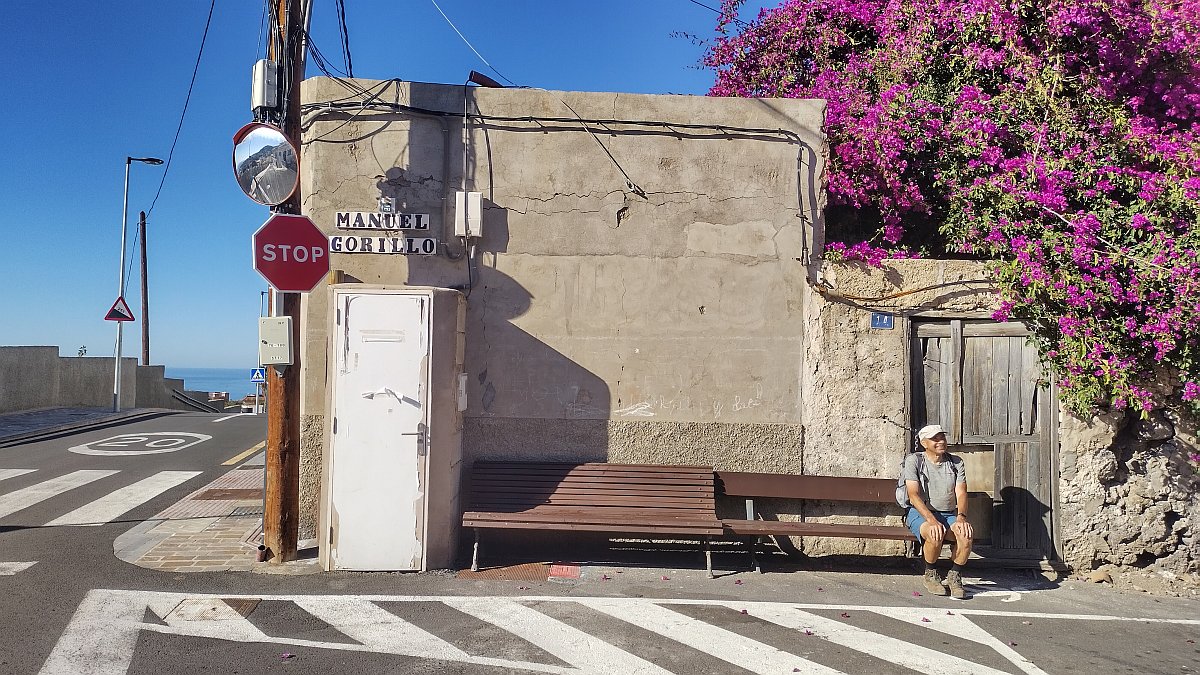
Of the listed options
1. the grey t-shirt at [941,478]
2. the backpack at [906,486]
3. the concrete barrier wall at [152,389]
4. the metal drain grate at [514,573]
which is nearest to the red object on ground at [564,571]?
the metal drain grate at [514,573]

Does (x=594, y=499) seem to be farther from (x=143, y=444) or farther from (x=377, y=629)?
(x=143, y=444)

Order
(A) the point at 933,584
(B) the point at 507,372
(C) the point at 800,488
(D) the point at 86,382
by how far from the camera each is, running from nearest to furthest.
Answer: (A) the point at 933,584, (C) the point at 800,488, (B) the point at 507,372, (D) the point at 86,382

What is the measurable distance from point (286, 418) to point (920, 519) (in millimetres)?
5569

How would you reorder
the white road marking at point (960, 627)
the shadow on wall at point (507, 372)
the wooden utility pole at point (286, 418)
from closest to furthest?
the white road marking at point (960, 627) → the wooden utility pole at point (286, 418) → the shadow on wall at point (507, 372)

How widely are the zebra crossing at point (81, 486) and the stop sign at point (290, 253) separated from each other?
373cm

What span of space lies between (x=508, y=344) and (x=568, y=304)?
0.72 meters

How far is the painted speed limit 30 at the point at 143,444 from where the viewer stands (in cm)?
1341

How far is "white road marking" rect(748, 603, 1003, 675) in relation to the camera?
4883 millimetres

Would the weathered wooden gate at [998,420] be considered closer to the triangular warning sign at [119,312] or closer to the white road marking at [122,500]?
the white road marking at [122,500]

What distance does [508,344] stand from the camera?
7.82 meters

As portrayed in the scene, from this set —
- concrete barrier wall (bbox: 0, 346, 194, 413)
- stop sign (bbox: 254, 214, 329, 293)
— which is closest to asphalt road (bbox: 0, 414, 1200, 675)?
stop sign (bbox: 254, 214, 329, 293)

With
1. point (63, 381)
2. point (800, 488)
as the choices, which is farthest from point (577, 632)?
point (63, 381)

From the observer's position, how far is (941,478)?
6652 mm

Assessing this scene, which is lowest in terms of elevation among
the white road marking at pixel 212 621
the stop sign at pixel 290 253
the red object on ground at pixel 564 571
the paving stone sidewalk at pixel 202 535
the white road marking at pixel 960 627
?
the white road marking at pixel 960 627
